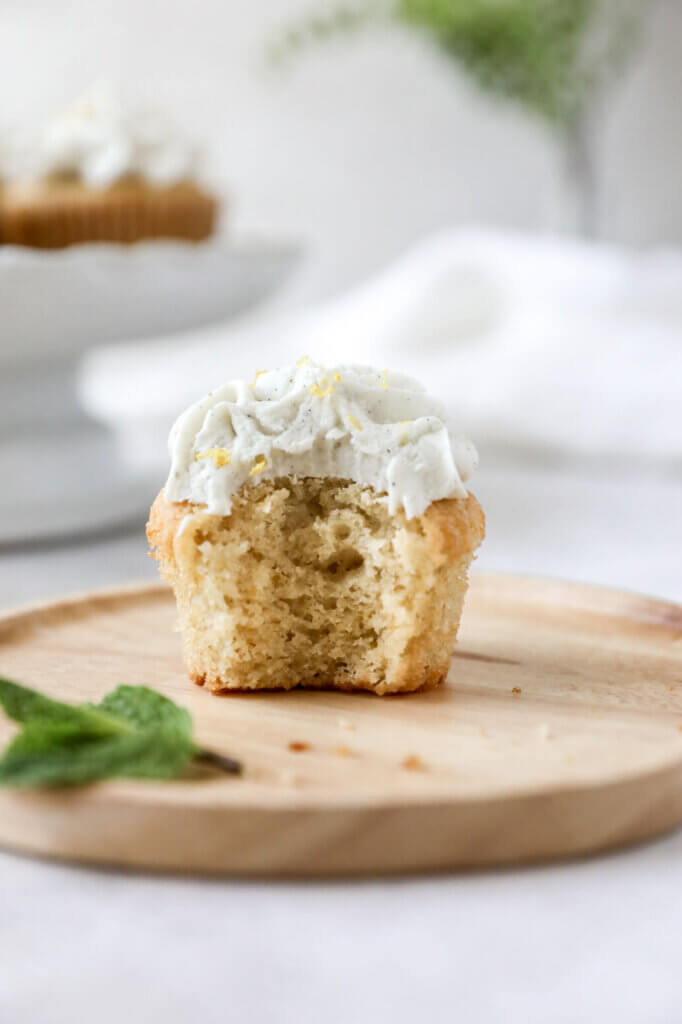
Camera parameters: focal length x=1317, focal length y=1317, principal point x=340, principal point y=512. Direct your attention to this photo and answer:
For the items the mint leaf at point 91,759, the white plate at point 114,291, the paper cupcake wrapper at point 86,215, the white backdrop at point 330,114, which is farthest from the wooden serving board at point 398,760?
the white backdrop at point 330,114

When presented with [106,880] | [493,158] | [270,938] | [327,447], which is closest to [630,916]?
[270,938]

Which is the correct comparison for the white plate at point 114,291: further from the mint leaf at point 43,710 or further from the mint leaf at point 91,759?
the mint leaf at point 91,759

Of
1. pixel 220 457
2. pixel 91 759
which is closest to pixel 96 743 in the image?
pixel 91 759

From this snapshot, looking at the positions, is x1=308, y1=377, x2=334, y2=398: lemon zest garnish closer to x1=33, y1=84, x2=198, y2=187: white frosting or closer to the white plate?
the white plate

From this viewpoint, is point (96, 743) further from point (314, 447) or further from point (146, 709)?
point (314, 447)

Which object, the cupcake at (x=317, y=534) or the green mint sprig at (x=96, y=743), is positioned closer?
the green mint sprig at (x=96, y=743)

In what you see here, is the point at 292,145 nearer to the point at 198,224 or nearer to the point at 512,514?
the point at 198,224

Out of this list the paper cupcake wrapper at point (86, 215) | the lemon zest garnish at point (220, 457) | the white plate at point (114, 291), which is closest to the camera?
the lemon zest garnish at point (220, 457)
